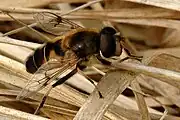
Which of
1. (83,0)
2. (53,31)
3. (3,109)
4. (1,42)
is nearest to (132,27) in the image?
(83,0)

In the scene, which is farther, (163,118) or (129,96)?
(129,96)

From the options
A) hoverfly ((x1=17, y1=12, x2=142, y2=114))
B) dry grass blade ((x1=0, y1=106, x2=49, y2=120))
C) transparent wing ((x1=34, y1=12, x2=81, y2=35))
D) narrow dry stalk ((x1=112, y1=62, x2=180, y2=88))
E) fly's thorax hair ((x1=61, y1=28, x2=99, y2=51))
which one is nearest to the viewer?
narrow dry stalk ((x1=112, y1=62, x2=180, y2=88))

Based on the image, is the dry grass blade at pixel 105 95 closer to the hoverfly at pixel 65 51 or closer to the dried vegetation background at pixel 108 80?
the dried vegetation background at pixel 108 80

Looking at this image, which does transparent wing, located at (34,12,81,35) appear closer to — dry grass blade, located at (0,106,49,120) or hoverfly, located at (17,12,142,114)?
hoverfly, located at (17,12,142,114)

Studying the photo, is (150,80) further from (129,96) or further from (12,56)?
(12,56)

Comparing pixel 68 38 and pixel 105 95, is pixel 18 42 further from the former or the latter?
pixel 105 95

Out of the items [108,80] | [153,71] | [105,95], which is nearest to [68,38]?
[108,80]

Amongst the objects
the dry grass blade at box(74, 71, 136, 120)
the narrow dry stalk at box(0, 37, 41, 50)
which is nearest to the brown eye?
the dry grass blade at box(74, 71, 136, 120)
